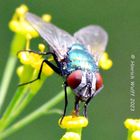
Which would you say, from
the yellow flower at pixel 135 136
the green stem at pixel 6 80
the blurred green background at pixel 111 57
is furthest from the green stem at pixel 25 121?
the blurred green background at pixel 111 57

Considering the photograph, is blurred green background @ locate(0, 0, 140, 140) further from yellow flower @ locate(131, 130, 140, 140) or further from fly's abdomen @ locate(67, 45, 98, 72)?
yellow flower @ locate(131, 130, 140, 140)

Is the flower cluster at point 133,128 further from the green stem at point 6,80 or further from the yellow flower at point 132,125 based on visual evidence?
the green stem at point 6,80

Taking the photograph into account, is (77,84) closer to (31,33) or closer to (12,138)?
(31,33)

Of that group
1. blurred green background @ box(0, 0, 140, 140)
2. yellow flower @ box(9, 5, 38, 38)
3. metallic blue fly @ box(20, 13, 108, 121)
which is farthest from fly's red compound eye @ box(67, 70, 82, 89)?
blurred green background @ box(0, 0, 140, 140)

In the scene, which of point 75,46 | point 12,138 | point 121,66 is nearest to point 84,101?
point 75,46

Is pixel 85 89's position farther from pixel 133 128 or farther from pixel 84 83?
pixel 133 128
